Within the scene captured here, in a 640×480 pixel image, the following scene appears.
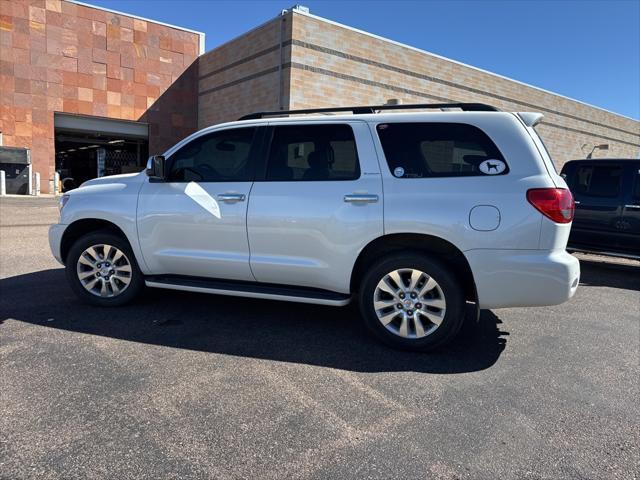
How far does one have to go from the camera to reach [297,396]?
313 cm

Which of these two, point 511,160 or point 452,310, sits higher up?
point 511,160

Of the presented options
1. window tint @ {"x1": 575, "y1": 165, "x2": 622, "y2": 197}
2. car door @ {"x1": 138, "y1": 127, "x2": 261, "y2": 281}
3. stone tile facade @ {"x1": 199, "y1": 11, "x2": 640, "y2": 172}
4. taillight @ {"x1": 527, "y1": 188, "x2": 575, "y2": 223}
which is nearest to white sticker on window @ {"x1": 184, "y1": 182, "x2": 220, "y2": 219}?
car door @ {"x1": 138, "y1": 127, "x2": 261, "y2": 281}

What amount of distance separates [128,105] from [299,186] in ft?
77.3

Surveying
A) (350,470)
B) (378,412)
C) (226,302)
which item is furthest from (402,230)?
(226,302)

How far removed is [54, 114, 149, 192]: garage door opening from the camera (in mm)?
24828

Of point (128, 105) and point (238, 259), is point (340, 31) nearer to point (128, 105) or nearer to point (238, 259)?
point (128, 105)

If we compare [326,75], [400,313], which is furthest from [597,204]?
[326,75]

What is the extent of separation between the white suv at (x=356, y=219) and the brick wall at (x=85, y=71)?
21.7 metres

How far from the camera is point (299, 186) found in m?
4.18

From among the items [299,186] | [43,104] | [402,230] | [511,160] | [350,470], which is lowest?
[350,470]

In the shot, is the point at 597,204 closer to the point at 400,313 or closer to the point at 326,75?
the point at 400,313

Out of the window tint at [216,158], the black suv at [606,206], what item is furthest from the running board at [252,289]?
the black suv at [606,206]

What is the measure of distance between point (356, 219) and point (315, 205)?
39cm

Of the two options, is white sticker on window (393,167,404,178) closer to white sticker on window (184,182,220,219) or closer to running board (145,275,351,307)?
running board (145,275,351,307)
